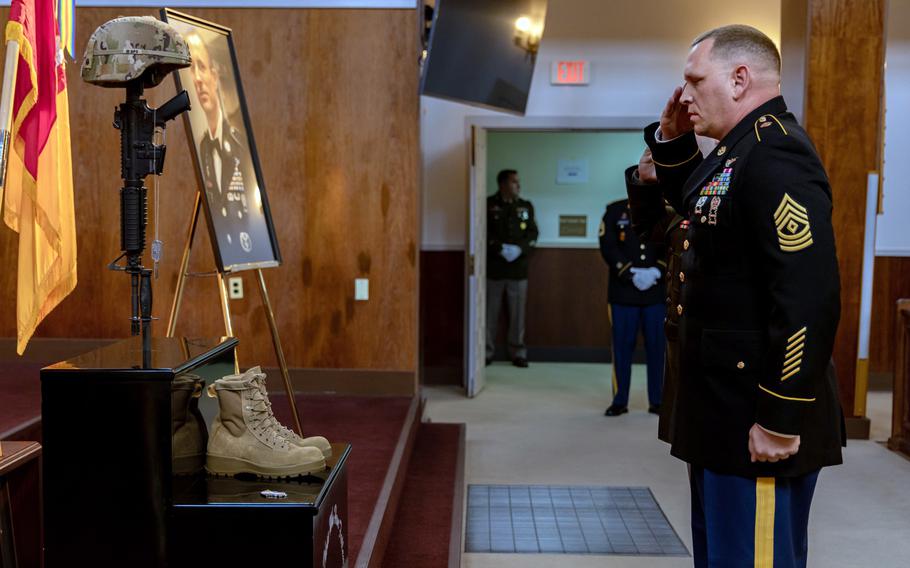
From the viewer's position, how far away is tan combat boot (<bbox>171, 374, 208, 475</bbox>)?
A: 1999mm

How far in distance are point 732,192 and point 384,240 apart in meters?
3.64

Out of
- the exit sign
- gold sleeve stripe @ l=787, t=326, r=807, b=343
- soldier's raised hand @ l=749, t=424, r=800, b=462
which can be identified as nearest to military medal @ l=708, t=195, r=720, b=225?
gold sleeve stripe @ l=787, t=326, r=807, b=343

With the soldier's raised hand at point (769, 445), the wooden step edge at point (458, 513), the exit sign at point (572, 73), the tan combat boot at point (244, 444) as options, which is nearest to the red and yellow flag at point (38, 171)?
the tan combat boot at point (244, 444)

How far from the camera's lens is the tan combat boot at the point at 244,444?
82.4 inches

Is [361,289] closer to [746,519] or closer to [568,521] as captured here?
[568,521]

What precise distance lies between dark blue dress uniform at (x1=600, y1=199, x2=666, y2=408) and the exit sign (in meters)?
1.26

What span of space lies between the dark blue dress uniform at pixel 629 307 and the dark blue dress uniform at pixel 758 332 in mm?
4062

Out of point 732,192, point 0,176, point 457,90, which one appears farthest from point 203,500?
point 457,90

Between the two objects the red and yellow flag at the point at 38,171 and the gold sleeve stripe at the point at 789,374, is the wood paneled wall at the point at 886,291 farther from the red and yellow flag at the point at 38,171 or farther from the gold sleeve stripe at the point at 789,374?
the red and yellow flag at the point at 38,171

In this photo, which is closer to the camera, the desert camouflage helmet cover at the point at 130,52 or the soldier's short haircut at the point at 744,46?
the soldier's short haircut at the point at 744,46

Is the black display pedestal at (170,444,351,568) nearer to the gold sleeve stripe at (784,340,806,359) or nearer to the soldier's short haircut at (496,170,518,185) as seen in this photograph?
the gold sleeve stripe at (784,340,806,359)

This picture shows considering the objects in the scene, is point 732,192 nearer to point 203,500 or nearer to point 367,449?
point 203,500

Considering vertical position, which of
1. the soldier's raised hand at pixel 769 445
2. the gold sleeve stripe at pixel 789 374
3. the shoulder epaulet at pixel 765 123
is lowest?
the soldier's raised hand at pixel 769 445

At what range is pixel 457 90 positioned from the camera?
213 inches
